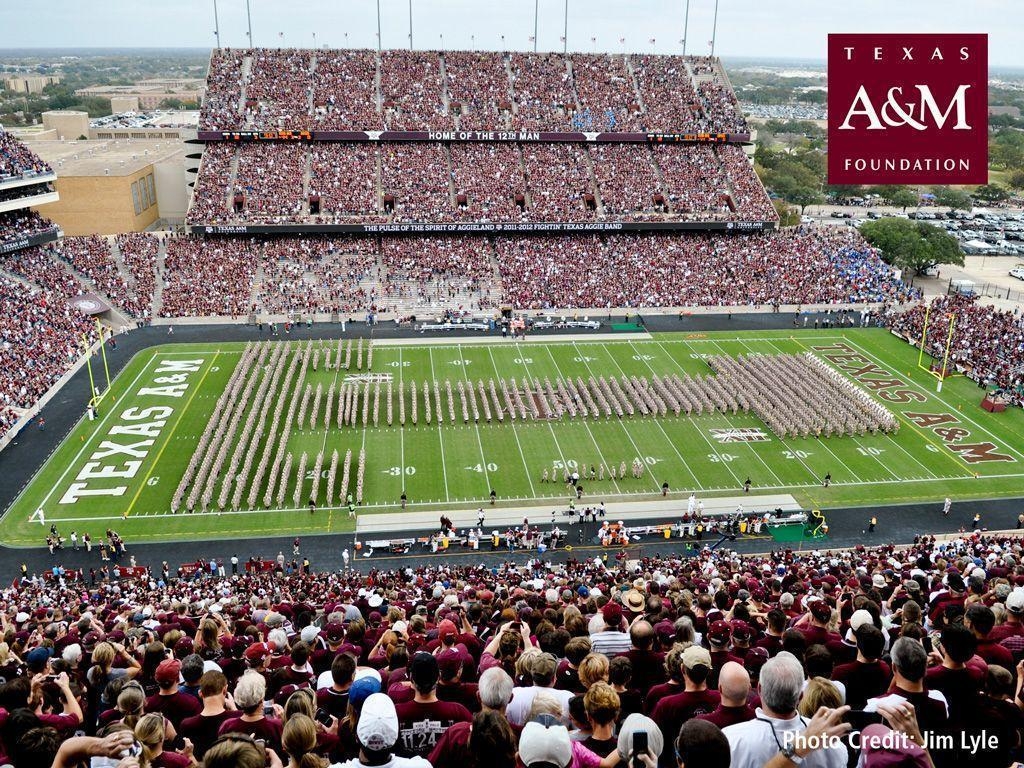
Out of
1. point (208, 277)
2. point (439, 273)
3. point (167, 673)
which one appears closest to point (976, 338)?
point (439, 273)

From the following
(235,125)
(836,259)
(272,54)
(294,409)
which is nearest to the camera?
(294,409)

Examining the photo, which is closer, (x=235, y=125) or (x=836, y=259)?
(x=836, y=259)

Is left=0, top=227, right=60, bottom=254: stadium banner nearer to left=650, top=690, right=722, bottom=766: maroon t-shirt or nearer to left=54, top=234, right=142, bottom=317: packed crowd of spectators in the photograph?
left=54, top=234, right=142, bottom=317: packed crowd of spectators

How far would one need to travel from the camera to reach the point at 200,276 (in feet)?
164

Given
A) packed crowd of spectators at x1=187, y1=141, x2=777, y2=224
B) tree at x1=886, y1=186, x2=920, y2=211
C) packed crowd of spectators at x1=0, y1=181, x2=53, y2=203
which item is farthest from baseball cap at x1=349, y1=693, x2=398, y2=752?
tree at x1=886, y1=186, x2=920, y2=211

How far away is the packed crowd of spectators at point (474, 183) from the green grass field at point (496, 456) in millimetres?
18075

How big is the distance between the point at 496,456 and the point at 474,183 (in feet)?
102

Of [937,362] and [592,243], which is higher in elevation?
[592,243]

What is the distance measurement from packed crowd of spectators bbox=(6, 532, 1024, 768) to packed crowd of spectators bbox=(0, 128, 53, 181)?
45831 mm

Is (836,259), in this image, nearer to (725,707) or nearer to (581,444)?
(581,444)

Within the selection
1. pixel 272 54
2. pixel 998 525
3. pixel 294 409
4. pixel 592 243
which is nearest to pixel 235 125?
pixel 272 54

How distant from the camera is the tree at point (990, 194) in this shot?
95938 millimetres

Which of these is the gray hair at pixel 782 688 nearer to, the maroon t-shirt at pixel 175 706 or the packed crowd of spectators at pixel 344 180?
the maroon t-shirt at pixel 175 706

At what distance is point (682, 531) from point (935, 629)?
1735cm
